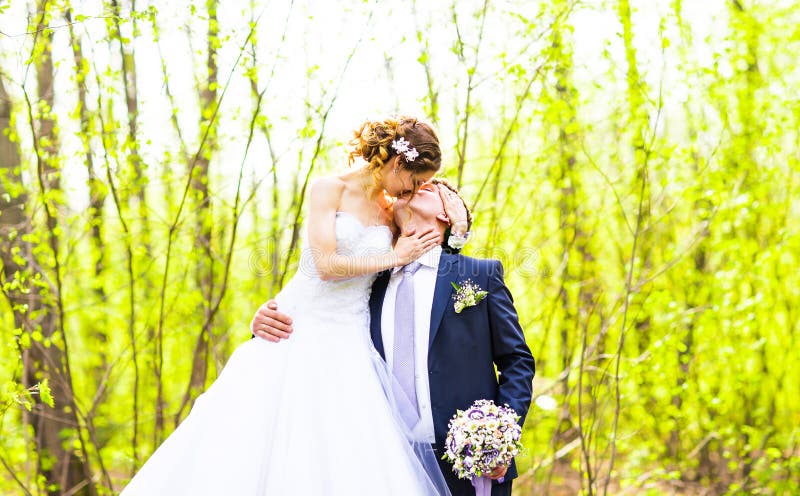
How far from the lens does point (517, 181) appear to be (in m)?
4.66

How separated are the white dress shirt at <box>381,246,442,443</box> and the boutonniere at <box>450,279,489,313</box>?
0.32ft

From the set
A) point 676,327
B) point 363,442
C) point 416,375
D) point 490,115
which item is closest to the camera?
point 363,442

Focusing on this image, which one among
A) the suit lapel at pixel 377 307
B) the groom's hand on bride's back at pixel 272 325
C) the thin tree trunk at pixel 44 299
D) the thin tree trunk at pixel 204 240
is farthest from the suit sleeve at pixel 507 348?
the thin tree trunk at pixel 44 299

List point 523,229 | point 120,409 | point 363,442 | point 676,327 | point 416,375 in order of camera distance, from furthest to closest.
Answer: point 120,409, point 676,327, point 523,229, point 416,375, point 363,442

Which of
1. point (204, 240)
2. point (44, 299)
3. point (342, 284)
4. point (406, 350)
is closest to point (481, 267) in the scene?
point (406, 350)

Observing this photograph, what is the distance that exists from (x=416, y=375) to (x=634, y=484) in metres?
3.49

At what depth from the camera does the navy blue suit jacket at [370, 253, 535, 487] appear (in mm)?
2484

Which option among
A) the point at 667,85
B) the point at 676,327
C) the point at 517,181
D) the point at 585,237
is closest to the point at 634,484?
the point at 676,327

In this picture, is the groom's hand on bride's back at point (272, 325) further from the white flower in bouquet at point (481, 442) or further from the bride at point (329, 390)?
the white flower in bouquet at point (481, 442)

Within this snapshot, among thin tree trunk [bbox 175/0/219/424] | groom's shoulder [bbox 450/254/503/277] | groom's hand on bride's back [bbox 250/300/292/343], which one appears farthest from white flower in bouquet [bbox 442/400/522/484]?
thin tree trunk [bbox 175/0/219/424]

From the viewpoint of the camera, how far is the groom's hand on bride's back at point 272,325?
8.75 ft

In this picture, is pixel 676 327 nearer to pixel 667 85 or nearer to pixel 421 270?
pixel 667 85

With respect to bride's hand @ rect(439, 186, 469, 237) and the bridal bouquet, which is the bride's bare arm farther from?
the bridal bouquet

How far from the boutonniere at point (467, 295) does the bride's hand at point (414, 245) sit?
0.17 metres
